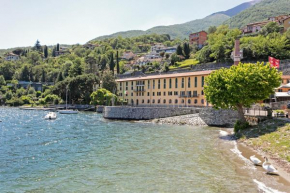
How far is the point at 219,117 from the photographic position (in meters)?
47.9

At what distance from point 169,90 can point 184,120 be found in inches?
677

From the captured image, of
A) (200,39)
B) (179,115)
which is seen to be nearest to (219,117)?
(179,115)

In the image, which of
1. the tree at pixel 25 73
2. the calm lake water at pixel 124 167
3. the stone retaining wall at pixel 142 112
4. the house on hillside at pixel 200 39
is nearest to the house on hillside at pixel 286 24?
the house on hillside at pixel 200 39

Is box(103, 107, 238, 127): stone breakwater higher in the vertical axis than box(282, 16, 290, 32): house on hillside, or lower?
lower

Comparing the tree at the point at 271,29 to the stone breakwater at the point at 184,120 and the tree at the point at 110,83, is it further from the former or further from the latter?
the stone breakwater at the point at 184,120

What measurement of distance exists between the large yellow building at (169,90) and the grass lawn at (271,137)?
2527 cm

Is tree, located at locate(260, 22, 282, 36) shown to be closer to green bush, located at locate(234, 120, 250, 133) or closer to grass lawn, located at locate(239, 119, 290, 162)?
green bush, located at locate(234, 120, 250, 133)

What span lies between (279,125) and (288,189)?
1697cm

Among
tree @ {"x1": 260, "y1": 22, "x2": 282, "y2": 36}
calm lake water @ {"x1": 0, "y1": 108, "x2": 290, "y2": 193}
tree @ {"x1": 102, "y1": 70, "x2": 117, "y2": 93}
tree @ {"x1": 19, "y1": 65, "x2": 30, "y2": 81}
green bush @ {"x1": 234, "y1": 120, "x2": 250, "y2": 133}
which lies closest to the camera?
calm lake water @ {"x1": 0, "y1": 108, "x2": 290, "y2": 193}

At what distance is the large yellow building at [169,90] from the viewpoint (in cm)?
6066

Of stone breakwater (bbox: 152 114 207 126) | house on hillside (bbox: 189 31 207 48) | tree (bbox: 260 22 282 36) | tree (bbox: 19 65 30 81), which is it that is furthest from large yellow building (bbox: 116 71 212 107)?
tree (bbox: 19 65 30 81)

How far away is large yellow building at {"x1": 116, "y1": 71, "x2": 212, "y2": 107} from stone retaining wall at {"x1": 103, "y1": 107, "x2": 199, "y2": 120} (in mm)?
5655

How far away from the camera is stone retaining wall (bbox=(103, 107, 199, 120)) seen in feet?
181

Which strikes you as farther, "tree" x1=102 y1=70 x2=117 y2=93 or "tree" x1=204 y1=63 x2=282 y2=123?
"tree" x1=102 y1=70 x2=117 y2=93
